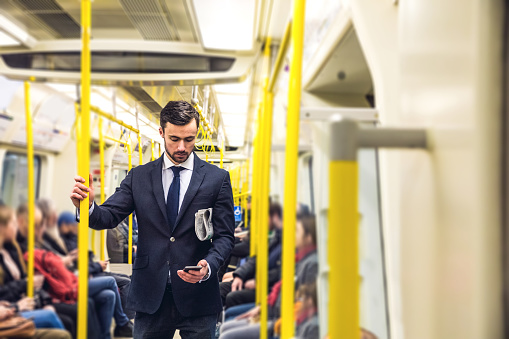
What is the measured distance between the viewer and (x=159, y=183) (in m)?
1.21

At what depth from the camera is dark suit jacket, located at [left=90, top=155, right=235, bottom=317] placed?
3.92 ft

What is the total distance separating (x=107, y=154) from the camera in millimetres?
1144

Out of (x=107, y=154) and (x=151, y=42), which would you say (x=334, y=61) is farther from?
(x=107, y=154)

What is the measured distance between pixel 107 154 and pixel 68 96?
0.21 metres

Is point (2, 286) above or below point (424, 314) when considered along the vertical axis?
below

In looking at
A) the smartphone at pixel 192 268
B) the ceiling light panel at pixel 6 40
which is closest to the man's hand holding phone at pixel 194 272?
the smartphone at pixel 192 268

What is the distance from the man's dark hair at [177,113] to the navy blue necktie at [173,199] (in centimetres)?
16

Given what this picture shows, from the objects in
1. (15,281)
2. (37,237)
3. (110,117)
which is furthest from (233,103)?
(15,281)

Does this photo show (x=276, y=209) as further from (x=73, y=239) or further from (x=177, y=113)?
(x=73, y=239)

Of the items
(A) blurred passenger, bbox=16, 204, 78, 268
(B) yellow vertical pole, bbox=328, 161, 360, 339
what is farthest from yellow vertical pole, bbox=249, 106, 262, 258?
(B) yellow vertical pole, bbox=328, 161, 360, 339

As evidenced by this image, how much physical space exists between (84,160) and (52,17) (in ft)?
1.46

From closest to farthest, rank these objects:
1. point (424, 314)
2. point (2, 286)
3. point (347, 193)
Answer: point (347, 193), point (424, 314), point (2, 286)

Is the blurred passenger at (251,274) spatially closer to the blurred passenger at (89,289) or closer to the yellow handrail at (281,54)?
the blurred passenger at (89,289)

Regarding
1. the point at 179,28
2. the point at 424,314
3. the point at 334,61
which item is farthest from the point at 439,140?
the point at 179,28
